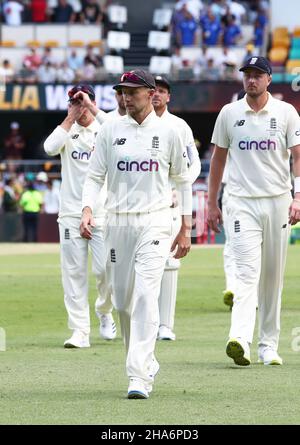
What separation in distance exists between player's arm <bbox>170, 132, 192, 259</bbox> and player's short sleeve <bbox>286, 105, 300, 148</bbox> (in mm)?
1519

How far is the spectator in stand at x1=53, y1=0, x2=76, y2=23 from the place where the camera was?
46469mm

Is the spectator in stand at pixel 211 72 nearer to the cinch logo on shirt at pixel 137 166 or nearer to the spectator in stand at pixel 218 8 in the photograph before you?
the spectator in stand at pixel 218 8

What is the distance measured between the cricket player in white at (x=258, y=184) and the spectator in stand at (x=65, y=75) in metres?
31.6

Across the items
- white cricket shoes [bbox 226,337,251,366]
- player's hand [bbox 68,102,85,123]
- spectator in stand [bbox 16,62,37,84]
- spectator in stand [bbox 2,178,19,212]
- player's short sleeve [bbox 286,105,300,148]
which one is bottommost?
spectator in stand [bbox 2,178,19,212]

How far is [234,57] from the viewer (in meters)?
43.1

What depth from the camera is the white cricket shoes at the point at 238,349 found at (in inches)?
421

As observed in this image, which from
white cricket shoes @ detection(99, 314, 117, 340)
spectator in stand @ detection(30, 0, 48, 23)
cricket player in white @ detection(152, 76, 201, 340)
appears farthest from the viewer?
spectator in stand @ detection(30, 0, 48, 23)

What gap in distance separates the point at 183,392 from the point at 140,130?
6.39ft

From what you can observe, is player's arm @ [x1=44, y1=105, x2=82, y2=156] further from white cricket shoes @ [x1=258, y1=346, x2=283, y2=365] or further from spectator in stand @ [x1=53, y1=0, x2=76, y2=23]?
spectator in stand @ [x1=53, y1=0, x2=76, y2=23]

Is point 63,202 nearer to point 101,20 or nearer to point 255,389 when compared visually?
point 255,389

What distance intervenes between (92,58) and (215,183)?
105ft

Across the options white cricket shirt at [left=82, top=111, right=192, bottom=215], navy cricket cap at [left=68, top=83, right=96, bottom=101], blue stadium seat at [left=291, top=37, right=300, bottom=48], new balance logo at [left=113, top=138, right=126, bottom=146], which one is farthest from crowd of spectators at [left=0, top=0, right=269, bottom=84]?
new balance logo at [left=113, top=138, right=126, bottom=146]

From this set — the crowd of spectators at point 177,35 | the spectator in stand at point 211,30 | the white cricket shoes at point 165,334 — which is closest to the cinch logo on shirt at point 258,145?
the white cricket shoes at point 165,334

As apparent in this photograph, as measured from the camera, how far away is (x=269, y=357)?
443 inches
